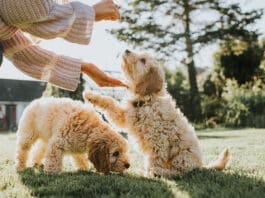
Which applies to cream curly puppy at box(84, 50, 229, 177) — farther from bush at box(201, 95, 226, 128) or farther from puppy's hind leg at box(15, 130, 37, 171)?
bush at box(201, 95, 226, 128)

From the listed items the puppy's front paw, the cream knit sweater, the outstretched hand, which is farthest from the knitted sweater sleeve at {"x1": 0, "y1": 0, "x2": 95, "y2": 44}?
the puppy's front paw

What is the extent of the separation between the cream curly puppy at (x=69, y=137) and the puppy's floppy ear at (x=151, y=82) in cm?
62

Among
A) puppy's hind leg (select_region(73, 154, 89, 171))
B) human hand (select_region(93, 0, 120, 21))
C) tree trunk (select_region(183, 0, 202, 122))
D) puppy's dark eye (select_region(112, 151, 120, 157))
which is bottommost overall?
puppy's hind leg (select_region(73, 154, 89, 171))

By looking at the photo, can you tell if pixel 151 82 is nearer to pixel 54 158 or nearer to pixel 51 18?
pixel 54 158

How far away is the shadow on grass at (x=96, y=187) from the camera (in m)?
3.81

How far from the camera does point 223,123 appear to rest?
79.0 feet

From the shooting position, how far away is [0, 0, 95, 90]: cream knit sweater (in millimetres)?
3312

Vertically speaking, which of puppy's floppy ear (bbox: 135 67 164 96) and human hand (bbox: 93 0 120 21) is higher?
human hand (bbox: 93 0 120 21)

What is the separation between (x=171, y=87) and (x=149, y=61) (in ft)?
71.8

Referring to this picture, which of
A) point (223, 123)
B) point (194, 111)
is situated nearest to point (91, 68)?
point (223, 123)

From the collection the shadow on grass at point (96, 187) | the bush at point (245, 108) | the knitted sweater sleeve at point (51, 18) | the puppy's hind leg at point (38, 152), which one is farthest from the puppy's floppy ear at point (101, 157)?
the bush at point (245, 108)

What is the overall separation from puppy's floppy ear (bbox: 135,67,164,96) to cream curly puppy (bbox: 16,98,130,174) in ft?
2.05

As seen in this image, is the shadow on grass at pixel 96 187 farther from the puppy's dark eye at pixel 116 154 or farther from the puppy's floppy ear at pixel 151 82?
the puppy's floppy ear at pixel 151 82

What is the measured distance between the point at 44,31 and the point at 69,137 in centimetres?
216
